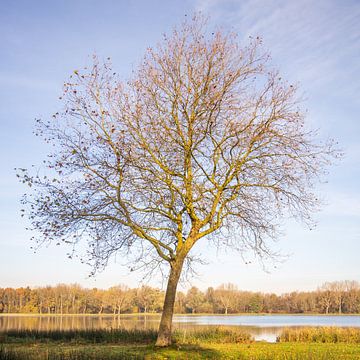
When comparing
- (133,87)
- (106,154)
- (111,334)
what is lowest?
(111,334)

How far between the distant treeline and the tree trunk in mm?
84328

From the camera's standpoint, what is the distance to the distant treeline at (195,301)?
336 feet

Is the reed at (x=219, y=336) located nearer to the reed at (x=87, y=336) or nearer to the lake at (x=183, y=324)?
the reed at (x=87, y=336)

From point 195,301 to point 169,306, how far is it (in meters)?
94.2

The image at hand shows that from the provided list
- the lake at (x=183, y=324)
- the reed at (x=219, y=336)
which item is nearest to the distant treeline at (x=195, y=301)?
the lake at (x=183, y=324)

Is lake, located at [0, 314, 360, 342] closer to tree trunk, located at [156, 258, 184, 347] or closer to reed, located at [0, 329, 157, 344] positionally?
reed, located at [0, 329, 157, 344]

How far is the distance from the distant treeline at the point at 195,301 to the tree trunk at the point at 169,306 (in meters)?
84.3

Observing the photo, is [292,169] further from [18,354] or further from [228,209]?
[18,354]

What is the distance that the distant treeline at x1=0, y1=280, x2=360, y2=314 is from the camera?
102m

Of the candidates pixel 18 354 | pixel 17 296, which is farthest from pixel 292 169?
pixel 17 296

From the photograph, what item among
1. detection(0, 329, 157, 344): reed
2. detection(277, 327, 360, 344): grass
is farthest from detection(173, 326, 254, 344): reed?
detection(277, 327, 360, 344): grass

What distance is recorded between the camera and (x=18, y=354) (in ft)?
32.7

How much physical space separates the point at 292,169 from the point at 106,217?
22.2 ft

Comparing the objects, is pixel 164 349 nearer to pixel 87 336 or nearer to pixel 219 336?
pixel 87 336
